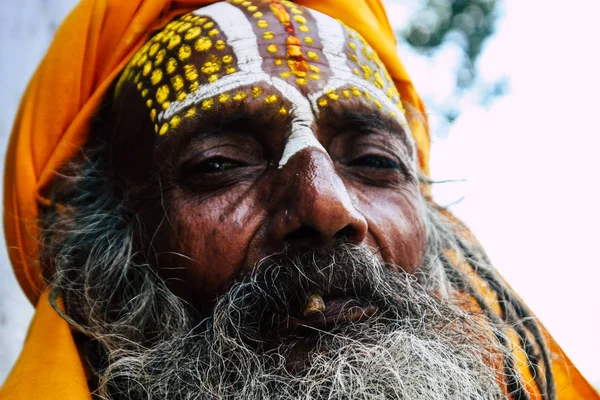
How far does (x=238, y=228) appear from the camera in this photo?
5.58 ft

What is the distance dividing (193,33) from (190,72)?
0.17m

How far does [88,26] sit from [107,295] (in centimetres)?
88

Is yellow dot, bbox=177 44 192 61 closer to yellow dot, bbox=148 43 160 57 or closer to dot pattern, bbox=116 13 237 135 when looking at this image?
dot pattern, bbox=116 13 237 135

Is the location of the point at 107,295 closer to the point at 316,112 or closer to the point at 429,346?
the point at 316,112

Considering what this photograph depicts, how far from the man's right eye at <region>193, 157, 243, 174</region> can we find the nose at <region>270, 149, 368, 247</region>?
0.54 ft

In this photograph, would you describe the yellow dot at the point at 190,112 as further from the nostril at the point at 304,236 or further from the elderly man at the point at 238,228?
the nostril at the point at 304,236

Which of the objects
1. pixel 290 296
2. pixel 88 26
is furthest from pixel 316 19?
pixel 290 296

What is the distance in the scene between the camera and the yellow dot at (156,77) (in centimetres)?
196

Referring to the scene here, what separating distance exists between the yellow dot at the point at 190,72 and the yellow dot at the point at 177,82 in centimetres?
2

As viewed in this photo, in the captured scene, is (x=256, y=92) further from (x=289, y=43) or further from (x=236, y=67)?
(x=289, y=43)

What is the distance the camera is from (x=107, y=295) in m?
1.92

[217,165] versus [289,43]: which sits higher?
A: [289,43]

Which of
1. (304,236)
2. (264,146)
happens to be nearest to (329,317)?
(304,236)

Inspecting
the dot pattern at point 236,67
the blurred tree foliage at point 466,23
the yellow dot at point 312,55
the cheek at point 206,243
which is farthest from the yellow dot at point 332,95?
the blurred tree foliage at point 466,23
